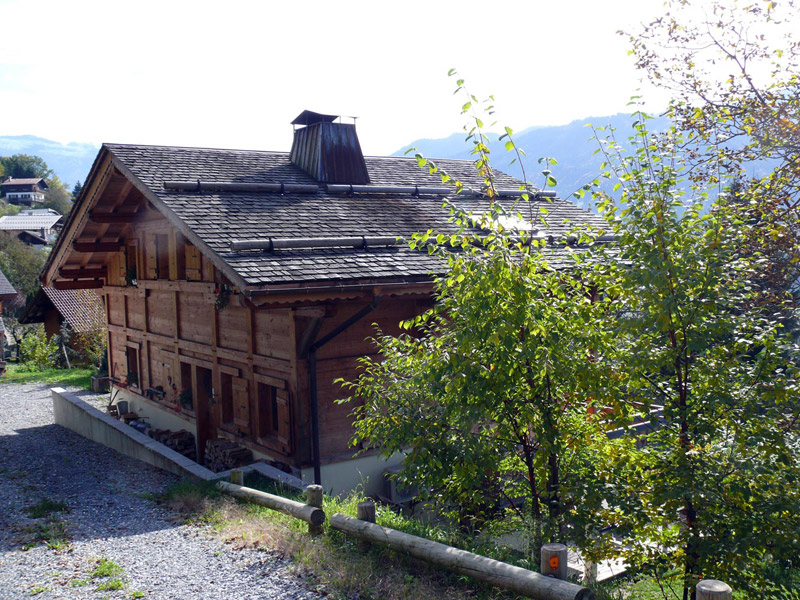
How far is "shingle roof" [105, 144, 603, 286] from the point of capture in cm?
953

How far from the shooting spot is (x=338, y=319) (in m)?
10.3

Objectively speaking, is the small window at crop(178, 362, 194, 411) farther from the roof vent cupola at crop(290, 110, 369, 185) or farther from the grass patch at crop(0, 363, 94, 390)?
the grass patch at crop(0, 363, 94, 390)

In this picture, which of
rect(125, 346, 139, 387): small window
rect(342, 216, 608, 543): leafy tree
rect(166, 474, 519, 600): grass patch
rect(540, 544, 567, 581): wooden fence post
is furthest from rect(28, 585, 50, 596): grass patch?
rect(125, 346, 139, 387): small window

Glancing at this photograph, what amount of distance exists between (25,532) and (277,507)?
3.25 meters

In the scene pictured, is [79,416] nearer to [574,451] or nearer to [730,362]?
[574,451]

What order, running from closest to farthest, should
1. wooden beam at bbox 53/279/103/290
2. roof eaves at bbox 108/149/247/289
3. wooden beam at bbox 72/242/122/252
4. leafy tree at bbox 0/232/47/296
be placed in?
roof eaves at bbox 108/149/247/289 < wooden beam at bbox 72/242/122/252 < wooden beam at bbox 53/279/103/290 < leafy tree at bbox 0/232/47/296

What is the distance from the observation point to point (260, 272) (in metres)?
8.89

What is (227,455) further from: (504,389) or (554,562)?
(554,562)

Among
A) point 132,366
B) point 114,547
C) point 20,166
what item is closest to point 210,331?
point 132,366

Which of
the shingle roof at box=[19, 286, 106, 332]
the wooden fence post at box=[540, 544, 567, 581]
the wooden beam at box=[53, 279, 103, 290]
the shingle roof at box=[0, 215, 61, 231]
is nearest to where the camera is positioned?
the wooden fence post at box=[540, 544, 567, 581]

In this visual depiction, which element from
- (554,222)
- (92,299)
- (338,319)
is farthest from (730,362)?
(92,299)

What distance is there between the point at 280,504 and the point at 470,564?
2.82 meters

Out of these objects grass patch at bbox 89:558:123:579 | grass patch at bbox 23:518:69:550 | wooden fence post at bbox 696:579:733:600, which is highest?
wooden fence post at bbox 696:579:733:600

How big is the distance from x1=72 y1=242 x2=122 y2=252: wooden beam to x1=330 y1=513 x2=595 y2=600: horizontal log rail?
1122cm
